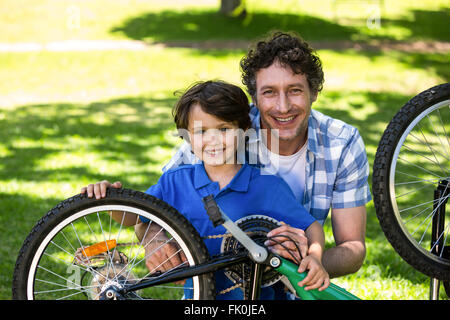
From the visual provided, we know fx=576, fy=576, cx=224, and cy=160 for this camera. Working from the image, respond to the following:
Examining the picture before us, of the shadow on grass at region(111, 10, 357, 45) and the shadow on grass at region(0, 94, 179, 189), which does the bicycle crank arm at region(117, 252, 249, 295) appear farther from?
the shadow on grass at region(111, 10, 357, 45)

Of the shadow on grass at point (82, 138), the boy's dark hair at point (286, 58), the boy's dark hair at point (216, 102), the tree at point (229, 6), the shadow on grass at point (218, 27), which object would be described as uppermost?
the tree at point (229, 6)

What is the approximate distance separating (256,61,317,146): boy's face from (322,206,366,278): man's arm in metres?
0.46

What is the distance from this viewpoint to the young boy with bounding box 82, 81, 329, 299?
244cm

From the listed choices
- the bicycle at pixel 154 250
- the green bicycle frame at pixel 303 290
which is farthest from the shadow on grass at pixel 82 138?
the green bicycle frame at pixel 303 290

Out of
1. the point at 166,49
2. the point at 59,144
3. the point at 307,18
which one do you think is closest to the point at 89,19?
→ the point at 166,49

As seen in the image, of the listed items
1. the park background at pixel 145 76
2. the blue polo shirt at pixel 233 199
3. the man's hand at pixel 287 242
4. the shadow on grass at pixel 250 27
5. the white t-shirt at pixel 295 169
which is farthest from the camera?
the shadow on grass at pixel 250 27

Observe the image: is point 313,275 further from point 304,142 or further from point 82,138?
point 82,138

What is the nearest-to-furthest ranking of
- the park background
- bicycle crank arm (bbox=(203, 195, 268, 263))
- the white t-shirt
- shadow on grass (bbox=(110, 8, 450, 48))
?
bicycle crank arm (bbox=(203, 195, 268, 263)) < the white t-shirt < the park background < shadow on grass (bbox=(110, 8, 450, 48))

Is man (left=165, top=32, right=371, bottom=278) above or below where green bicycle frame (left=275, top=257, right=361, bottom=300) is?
above

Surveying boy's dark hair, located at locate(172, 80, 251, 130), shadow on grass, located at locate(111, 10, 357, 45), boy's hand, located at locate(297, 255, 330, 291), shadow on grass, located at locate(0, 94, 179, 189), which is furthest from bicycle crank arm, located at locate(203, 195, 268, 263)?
shadow on grass, located at locate(111, 10, 357, 45)

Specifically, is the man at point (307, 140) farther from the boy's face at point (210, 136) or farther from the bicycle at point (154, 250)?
the bicycle at point (154, 250)

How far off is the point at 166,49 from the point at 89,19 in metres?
3.88

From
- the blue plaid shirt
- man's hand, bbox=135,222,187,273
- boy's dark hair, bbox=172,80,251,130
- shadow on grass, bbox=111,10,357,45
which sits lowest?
man's hand, bbox=135,222,187,273

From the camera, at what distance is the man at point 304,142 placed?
2771mm
